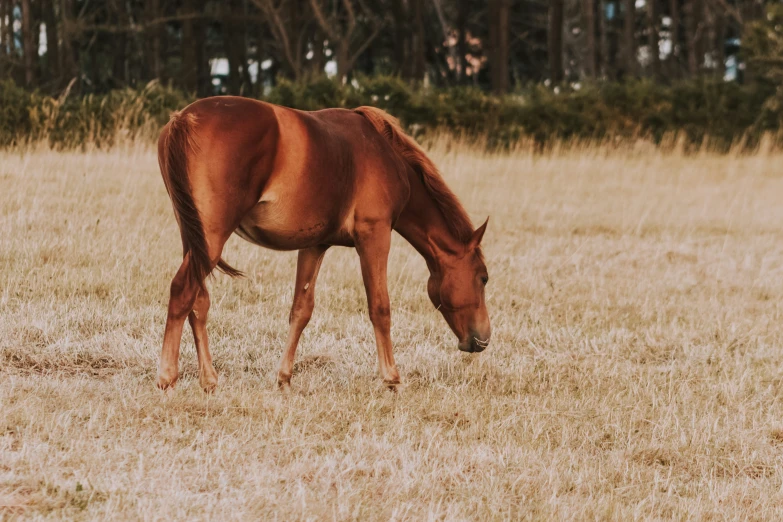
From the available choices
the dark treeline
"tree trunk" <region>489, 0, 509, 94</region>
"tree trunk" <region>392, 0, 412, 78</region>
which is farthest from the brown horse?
"tree trunk" <region>392, 0, 412, 78</region>

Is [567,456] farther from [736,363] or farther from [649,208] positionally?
[649,208]

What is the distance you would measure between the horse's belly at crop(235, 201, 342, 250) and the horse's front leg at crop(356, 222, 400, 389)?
0.24 m

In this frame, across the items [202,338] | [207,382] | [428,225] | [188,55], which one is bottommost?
[207,382]

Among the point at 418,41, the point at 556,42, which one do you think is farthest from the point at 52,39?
the point at 556,42

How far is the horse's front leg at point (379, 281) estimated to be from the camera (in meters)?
5.75

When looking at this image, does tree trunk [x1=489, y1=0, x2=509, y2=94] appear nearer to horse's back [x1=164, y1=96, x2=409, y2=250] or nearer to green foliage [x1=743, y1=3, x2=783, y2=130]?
green foliage [x1=743, y1=3, x2=783, y2=130]

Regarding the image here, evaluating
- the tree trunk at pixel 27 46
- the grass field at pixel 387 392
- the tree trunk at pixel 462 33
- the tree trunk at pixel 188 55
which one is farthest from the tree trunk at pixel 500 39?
the grass field at pixel 387 392

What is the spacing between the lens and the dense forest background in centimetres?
1905

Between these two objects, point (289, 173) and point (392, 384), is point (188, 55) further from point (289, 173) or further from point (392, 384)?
Result: point (289, 173)

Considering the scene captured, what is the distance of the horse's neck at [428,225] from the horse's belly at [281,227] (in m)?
0.66

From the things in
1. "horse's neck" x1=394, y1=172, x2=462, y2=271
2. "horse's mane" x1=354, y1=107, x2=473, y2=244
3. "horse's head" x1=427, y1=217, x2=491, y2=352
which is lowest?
"horse's head" x1=427, y1=217, x2=491, y2=352

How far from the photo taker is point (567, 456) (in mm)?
5105

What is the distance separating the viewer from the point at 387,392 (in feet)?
19.7

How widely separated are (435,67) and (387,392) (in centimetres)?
3682
